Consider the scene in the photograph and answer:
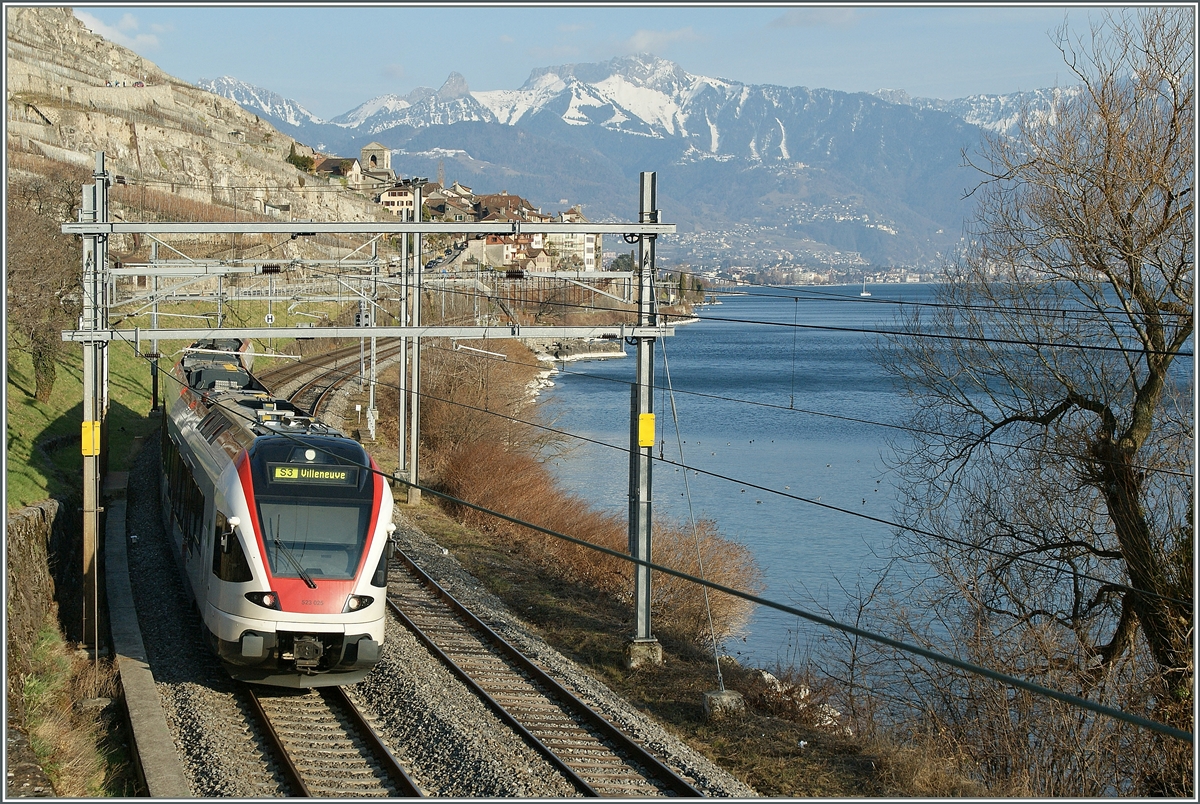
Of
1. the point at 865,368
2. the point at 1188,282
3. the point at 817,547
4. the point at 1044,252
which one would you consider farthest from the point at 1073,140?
the point at 865,368

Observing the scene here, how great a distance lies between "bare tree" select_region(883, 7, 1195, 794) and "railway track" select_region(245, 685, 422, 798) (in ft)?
23.9

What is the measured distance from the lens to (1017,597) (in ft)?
52.0

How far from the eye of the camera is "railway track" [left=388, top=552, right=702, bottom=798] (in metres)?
10.4

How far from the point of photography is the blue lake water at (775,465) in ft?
78.9

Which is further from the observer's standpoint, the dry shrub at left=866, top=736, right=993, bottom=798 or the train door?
the train door

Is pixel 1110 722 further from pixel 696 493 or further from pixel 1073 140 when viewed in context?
pixel 696 493

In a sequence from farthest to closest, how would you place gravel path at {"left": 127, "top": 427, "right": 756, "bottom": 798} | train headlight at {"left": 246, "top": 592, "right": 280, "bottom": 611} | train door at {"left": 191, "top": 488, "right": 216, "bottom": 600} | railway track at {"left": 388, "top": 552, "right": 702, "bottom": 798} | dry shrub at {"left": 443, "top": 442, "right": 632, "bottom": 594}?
1. dry shrub at {"left": 443, "top": 442, "right": 632, "bottom": 594}
2. train door at {"left": 191, "top": 488, "right": 216, "bottom": 600}
3. train headlight at {"left": 246, "top": 592, "right": 280, "bottom": 611}
4. railway track at {"left": 388, "top": 552, "right": 702, "bottom": 798}
5. gravel path at {"left": 127, "top": 427, "right": 756, "bottom": 798}

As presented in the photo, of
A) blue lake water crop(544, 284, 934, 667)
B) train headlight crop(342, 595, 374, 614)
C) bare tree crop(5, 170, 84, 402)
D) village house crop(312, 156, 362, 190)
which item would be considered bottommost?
blue lake water crop(544, 284, 934, 667)

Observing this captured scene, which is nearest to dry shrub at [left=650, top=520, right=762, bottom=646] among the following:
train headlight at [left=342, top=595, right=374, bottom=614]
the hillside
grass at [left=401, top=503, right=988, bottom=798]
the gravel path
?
grass at [left=401, top=503, right=988, bottom=798]

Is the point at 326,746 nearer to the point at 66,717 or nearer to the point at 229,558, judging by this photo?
the point at 229,558

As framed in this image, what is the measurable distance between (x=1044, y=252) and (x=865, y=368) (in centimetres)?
5701

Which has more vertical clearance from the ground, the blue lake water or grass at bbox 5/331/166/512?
grass at bbox 5/331/166/512

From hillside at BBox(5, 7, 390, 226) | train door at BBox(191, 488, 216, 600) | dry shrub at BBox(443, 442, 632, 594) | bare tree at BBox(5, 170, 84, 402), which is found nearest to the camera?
train door at BBox(191, 488, 216, 600)

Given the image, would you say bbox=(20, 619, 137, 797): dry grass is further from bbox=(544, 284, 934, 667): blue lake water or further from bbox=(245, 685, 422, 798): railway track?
bbox=(544, 284, 934, 667): blue lake water
